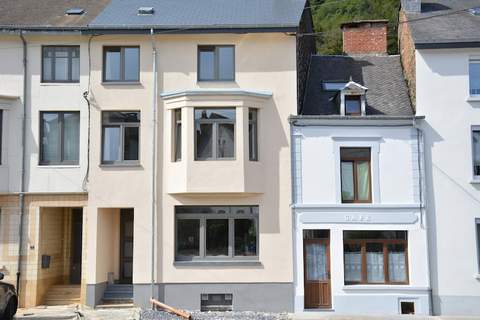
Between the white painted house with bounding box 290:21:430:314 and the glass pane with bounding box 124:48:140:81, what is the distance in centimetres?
570

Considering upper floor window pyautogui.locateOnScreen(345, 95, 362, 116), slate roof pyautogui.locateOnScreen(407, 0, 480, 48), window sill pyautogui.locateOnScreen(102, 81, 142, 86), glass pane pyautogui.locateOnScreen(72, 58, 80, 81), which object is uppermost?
slate roof pyautogui.locateOnScreen(407, 0, 480, 48)

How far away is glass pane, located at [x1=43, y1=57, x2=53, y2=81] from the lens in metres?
19.1

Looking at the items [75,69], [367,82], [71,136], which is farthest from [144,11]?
[367,82]

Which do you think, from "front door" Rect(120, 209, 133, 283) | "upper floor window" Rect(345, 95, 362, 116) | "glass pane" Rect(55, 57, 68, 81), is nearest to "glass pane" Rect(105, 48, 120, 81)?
"glass pane" Rect(55, 57, 68, 81)

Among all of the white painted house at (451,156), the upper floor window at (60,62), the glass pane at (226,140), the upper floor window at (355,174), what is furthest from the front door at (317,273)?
the upper floor window at (60,62)

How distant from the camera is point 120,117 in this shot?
61.9 feet

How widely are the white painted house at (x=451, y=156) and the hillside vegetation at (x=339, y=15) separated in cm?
1743

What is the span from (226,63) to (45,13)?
735 centimetres

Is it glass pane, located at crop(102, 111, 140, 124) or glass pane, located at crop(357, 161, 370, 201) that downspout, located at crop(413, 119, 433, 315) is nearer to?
glass pane, located at crop(357, 161, 370, 201)

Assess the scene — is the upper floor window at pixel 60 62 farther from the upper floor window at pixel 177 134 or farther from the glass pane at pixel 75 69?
the upper floor window at pixel 177 134

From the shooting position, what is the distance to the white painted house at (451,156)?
1756cm

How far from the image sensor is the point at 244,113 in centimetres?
1814

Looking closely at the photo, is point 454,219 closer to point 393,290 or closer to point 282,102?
point 393,290

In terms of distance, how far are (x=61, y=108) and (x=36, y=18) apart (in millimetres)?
3721
